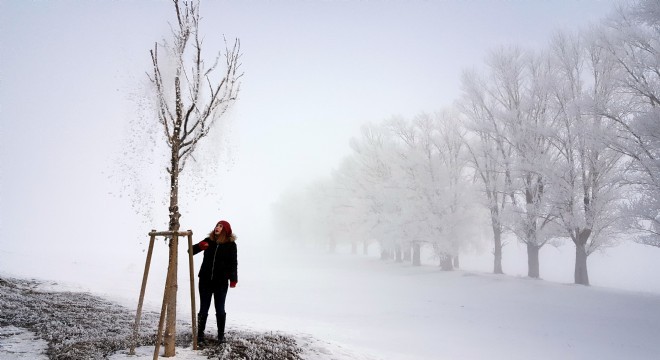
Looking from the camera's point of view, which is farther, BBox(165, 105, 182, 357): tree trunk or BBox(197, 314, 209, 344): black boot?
BBox(197, 314, 209, 344): black boot

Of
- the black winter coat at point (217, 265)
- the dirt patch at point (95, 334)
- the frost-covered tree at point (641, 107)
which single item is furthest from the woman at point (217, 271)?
the frost-covered tree at point (641, 107)

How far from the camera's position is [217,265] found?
601 cm

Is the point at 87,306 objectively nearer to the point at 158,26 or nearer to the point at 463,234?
the point at 158,26

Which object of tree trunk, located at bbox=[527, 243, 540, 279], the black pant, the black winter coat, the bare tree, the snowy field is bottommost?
the snowy field

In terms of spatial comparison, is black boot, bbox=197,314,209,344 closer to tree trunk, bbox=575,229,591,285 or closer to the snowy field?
the snowy field

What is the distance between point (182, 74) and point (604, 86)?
18767mm

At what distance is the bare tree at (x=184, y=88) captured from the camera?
18.7 ft

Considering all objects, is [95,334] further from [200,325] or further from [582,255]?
[582,255]

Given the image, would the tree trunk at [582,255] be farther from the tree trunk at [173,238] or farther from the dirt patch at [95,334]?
the tree trunk at [173,238]

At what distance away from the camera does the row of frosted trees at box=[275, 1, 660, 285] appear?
12.6 metres

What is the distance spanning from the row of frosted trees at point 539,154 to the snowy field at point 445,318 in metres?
2.90

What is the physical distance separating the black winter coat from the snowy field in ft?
3.76

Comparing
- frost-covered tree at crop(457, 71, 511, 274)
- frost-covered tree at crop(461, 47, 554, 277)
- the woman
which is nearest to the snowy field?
the woman

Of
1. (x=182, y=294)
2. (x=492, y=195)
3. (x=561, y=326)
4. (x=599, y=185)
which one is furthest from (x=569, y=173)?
(x=182, y=294)
